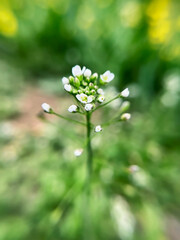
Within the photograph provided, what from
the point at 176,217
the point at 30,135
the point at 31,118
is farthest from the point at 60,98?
the point at 176,217

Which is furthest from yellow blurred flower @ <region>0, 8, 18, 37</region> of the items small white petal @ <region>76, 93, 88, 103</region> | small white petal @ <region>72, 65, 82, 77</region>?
small white petal @ <region>76, 93, 88, 103</region>

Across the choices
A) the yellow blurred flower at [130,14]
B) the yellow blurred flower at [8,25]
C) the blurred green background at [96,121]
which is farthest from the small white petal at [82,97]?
the yellow blurred flower at [8,25]

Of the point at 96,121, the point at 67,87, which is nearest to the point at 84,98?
the point at 67,87

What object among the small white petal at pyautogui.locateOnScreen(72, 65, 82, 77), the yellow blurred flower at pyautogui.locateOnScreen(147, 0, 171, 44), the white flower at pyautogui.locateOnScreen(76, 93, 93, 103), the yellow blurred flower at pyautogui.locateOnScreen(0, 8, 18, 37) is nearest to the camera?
the white flower at pyautogui.locateOnScreen(76, 93, 93, 103)

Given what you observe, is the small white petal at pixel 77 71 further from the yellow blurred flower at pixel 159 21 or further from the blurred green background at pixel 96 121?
the yellow blurred flower at pixel 159 21

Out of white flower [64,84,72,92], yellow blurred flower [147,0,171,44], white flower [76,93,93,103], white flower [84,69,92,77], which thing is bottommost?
white flower [76,93,93,103]

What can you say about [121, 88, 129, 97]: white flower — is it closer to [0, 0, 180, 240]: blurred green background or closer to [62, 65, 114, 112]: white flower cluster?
[62, 65, 114, 112]: white flower cluster

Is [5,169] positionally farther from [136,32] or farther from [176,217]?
[136,32]

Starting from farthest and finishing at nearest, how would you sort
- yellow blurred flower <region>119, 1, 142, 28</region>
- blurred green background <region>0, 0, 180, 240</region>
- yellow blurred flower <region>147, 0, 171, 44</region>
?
yellow blurred flower <region>119, 1, 142, 28</region> < yellow blurred flower <region>147, 0, 171, 44</region> < blurred green background <region>0, 0, 180, 240</region>

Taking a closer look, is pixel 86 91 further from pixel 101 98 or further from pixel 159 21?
pixel 159 21
